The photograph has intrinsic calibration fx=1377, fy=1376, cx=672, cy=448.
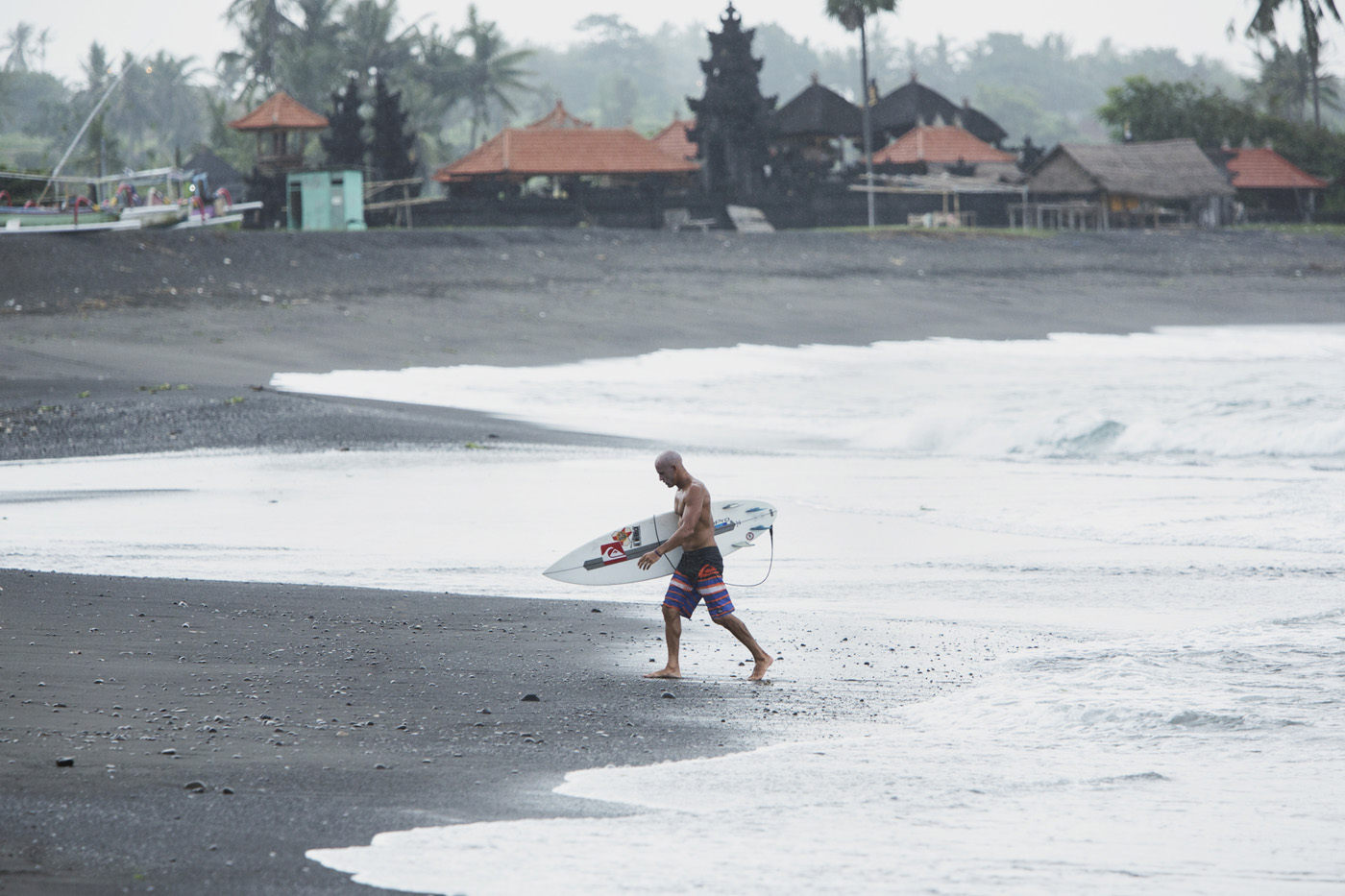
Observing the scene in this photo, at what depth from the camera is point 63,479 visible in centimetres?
1255

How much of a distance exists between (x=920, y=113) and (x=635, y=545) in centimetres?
5597

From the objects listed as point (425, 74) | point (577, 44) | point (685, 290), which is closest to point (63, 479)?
point (685, 290)

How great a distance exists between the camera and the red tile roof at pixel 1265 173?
5538cm

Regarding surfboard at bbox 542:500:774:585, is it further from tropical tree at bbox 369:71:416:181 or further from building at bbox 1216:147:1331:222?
building at bbox 1216:147:1331:222

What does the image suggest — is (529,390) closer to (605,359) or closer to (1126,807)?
(605,359)

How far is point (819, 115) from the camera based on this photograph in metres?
57.4

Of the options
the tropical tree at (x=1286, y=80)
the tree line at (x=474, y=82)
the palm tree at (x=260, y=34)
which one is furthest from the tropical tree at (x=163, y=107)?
the tropical tree at (x=1286, y=80)

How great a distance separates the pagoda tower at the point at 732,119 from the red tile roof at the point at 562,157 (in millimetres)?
1100

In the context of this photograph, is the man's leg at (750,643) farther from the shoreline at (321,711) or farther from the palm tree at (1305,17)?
the palm tree at (1305,17)

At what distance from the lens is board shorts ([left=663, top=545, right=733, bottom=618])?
22.9 ft

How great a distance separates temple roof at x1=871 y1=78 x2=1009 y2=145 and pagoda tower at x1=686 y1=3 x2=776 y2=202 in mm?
16511

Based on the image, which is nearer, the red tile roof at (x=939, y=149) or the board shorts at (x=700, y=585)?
the board shorts at (x=700, y=585)

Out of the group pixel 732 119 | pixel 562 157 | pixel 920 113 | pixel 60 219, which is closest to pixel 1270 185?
pixel 920 113

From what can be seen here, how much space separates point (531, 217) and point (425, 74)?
2974 centimetres
